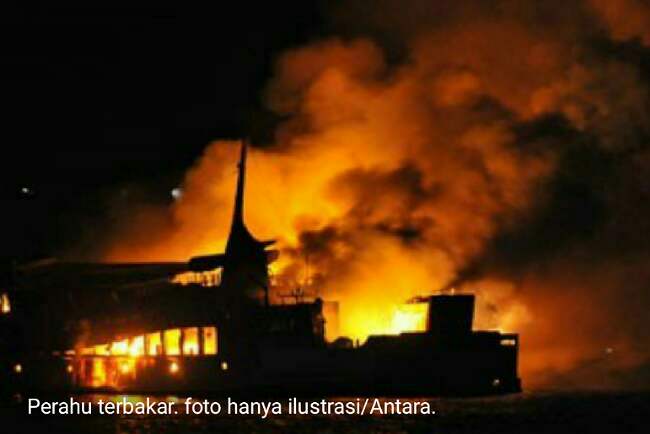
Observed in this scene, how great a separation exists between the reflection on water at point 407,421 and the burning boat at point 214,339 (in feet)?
14.8

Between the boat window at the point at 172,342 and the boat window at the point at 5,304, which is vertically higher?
the boat window at the point at 5,304

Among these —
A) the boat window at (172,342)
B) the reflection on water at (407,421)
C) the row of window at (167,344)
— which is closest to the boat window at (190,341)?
the row of window at (167,344)

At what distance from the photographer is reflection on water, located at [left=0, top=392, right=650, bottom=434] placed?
10081 cm

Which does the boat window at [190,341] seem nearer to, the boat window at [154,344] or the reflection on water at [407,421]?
the boat window at [154,344]

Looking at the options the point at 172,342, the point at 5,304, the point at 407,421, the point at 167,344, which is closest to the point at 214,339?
the point at 172,342

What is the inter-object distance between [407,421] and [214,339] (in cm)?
2832

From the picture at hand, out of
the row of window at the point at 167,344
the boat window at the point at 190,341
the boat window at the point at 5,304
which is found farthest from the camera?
the boat window at the point at 5,304

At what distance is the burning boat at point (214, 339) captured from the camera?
411ft

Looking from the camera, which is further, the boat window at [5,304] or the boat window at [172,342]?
the boat window at [5,304]

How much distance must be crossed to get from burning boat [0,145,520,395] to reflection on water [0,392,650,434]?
4.52m

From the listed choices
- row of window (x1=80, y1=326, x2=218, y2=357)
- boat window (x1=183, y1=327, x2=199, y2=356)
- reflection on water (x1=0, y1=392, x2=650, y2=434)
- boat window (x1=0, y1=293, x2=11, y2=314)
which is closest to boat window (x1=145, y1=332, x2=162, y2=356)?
row of window (x1=80, y1=326, x2=218, y2=357)

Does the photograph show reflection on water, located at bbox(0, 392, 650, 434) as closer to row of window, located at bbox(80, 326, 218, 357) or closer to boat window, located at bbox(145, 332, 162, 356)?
row of window, located at bbox(80, 326, 218, 357)

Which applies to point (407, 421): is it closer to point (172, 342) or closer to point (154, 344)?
point (172, 342)

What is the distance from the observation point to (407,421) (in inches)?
4208
